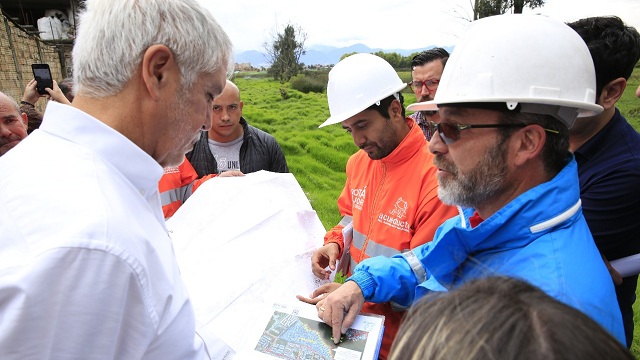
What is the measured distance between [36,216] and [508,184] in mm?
1537

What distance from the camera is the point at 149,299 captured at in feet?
3.27

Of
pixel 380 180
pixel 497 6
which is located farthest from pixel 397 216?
pixel 497 6

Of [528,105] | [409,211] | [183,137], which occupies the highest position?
[528,105]

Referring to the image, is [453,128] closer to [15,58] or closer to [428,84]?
[428,84]

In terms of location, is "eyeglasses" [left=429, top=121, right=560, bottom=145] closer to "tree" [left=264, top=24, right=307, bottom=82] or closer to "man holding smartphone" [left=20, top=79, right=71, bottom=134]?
"man holding smartphone" [left=20, top=79, right=71, bottom=134]

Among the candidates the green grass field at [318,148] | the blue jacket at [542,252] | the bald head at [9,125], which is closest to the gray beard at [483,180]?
the blue jacket at [542,252]

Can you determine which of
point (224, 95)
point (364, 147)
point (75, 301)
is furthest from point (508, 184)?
point (224, 95)

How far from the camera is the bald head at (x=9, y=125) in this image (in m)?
2.93

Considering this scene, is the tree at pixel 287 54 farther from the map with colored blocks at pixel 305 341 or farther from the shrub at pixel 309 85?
the map with colored blocks at pixel 305 341

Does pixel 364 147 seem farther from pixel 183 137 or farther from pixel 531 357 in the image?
pixel 531 357

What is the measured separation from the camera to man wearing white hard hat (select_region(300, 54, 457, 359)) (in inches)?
81.4

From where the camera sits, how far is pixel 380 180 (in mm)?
2408

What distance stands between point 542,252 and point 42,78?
520cm

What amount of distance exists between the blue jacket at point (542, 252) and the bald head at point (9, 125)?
3.37 meters
